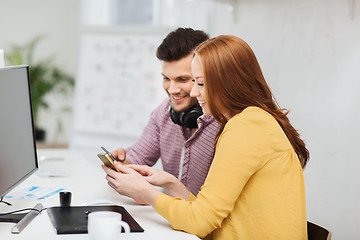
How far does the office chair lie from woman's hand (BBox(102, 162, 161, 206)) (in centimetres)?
43

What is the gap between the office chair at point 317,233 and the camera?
1.21 m

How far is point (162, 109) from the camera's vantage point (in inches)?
78.2

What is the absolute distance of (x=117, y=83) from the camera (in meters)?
3.35

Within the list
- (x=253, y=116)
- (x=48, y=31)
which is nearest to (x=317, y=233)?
(x=253, y=116)

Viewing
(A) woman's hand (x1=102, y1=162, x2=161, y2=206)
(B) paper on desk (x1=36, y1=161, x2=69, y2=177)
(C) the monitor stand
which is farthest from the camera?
(B) paper on desk (x1=36, y1=161, x2=69, y2=177)

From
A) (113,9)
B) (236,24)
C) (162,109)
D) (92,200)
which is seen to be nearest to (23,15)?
(113,9)

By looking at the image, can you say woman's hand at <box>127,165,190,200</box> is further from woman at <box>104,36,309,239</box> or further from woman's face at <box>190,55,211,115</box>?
woman's face at <box>190,55,211,115</box>

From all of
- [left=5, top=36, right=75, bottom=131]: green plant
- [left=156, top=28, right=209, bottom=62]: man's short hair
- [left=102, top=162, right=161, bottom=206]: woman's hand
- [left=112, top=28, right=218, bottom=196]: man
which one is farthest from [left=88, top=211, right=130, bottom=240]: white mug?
→ [left=5, top=36, right=75, bottom=131]: green plant

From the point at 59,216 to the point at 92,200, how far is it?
236 mm

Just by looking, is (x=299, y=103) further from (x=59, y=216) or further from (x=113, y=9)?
(x=113, y=9)

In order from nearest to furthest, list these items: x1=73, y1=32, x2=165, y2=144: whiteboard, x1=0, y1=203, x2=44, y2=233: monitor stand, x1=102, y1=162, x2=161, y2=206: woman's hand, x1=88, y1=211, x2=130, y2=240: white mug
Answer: x1=88, y1=211, x2=130, y2=240: white mug
x1=0, y1=203, x2=44, y2=233: monitor stand
x1=102, y1=162, x2=161, y2=206: woman's hand
x1=73, y1=32, x2=165, y2=144: whiteboard

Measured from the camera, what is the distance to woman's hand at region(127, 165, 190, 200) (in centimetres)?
138

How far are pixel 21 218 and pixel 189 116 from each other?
28.1 inches

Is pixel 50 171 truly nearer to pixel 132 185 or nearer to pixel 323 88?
pixel 132 185
